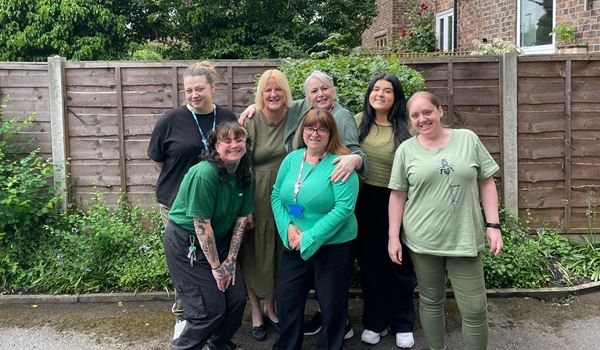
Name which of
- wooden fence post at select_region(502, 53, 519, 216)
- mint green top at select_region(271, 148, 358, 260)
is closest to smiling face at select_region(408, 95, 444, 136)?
mint green top at select_region(271, 148, 358, 260)

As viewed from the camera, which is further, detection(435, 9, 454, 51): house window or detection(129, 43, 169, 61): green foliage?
detection(435, 9, 454, 51): house window

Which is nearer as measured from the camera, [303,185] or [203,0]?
[303,185]

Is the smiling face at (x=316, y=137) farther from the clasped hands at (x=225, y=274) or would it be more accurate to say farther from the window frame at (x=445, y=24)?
the window frame at (x=445, y=24)

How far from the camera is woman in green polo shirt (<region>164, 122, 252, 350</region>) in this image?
10.7 ft

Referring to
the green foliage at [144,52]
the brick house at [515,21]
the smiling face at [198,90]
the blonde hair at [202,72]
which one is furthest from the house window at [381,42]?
the smiling face at [198,90]

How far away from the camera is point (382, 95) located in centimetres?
360

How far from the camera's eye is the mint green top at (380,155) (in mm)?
3635

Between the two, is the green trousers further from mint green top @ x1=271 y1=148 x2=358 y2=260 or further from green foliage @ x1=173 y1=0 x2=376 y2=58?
green foliage @ x1=173 y1=0 x2=376 y2=58

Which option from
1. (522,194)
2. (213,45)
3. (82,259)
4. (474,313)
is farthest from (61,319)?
(213,45)

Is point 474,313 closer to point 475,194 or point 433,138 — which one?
point 475,194

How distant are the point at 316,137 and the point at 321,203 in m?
0.41

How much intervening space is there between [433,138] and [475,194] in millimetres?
413

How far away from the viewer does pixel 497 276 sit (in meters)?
4.80

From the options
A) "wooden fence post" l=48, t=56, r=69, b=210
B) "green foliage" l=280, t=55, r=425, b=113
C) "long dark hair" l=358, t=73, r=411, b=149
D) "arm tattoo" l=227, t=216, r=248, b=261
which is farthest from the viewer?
"wooden fence post" l=48, t=56, r=69, b=210
